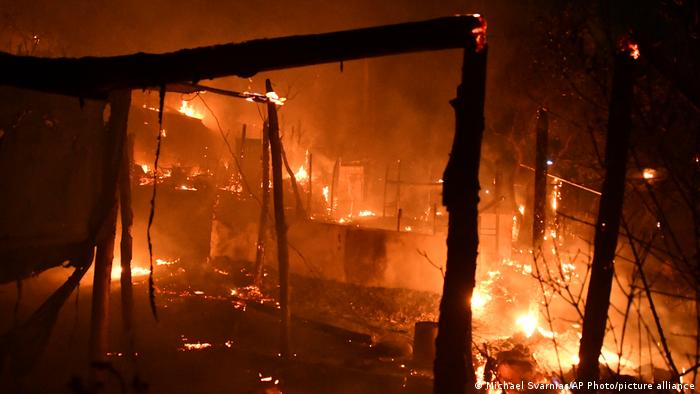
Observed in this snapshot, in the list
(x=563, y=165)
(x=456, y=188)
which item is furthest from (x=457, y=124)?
(x=563, y=165)

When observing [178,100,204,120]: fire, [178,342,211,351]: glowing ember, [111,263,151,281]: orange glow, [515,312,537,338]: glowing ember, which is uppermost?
[178,100,204,120]: fire

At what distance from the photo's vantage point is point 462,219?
3918 millimetres

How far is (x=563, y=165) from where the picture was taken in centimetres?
2236

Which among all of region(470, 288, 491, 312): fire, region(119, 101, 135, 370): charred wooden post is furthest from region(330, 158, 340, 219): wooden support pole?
region(119, 101, 135, 370): charred wooden post

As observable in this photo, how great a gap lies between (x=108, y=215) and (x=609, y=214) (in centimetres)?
658

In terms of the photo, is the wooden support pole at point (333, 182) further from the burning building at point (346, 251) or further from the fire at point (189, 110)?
the fire at point (189, 110)

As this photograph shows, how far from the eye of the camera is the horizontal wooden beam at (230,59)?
158 inches

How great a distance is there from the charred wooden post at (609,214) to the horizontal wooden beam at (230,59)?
1740mm

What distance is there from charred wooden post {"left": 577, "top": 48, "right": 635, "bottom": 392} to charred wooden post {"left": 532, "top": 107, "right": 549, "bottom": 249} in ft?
22.9

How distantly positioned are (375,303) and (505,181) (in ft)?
67.3

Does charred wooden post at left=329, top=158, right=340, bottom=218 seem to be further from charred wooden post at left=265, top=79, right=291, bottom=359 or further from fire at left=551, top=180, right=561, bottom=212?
charred wooden post at left=265, top=79, right=291, bottom=359

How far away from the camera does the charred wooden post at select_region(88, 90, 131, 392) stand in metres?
6.30

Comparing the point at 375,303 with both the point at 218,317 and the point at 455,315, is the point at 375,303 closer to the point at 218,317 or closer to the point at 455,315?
the point at 218,317

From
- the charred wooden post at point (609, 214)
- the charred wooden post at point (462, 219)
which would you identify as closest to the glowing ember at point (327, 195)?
the charred wooden post at point (609, 214)
